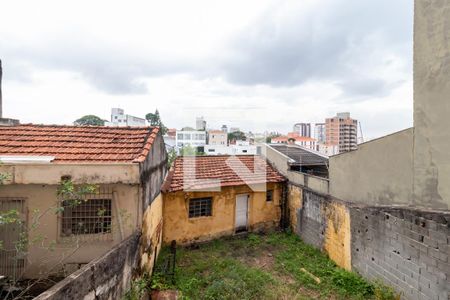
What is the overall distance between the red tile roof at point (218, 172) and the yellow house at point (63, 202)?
374cm

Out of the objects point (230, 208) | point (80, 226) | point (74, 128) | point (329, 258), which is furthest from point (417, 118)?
point (74, 128)

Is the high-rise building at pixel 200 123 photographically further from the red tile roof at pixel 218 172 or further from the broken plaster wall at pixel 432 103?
the broken plaster wall at pixel 432 103

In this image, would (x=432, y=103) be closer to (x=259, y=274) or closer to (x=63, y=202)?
(x=259, y=274)

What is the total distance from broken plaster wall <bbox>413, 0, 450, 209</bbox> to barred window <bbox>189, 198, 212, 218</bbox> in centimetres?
780

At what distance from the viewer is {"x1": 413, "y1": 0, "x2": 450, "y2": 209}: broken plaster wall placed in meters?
5.87

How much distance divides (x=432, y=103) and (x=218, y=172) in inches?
343

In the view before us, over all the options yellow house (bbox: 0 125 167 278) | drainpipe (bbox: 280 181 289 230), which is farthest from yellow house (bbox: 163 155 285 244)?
yellow house (bbox: 0 125 167 278)

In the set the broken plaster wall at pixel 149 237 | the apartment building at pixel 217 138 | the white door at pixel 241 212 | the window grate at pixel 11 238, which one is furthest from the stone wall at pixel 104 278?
the apartment building at pixel 217 138

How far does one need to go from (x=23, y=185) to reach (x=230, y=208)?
26.6ft

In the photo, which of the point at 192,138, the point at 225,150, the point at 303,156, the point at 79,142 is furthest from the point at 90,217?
the point at 192,138

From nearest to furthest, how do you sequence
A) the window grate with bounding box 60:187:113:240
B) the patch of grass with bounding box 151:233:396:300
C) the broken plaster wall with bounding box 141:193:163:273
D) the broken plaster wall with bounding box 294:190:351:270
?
1. the window grate with bounding box 60:187:113:240
2. the broken plaster wall with bounding box 141:193:163:273
3. the patch of grass with bounding box 151:233:396:300
4. the broken plaster wall with bounding box 294:190:351:270

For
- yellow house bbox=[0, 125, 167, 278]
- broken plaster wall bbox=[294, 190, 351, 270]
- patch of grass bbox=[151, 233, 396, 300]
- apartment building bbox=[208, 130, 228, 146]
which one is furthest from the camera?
apartment building bbox=[208, 130, 228, 146]

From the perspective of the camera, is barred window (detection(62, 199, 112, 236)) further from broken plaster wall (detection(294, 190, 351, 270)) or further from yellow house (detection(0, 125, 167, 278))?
broken plaster wall (detection(294, 190, 351, 270))

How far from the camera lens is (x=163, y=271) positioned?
8.31 m
